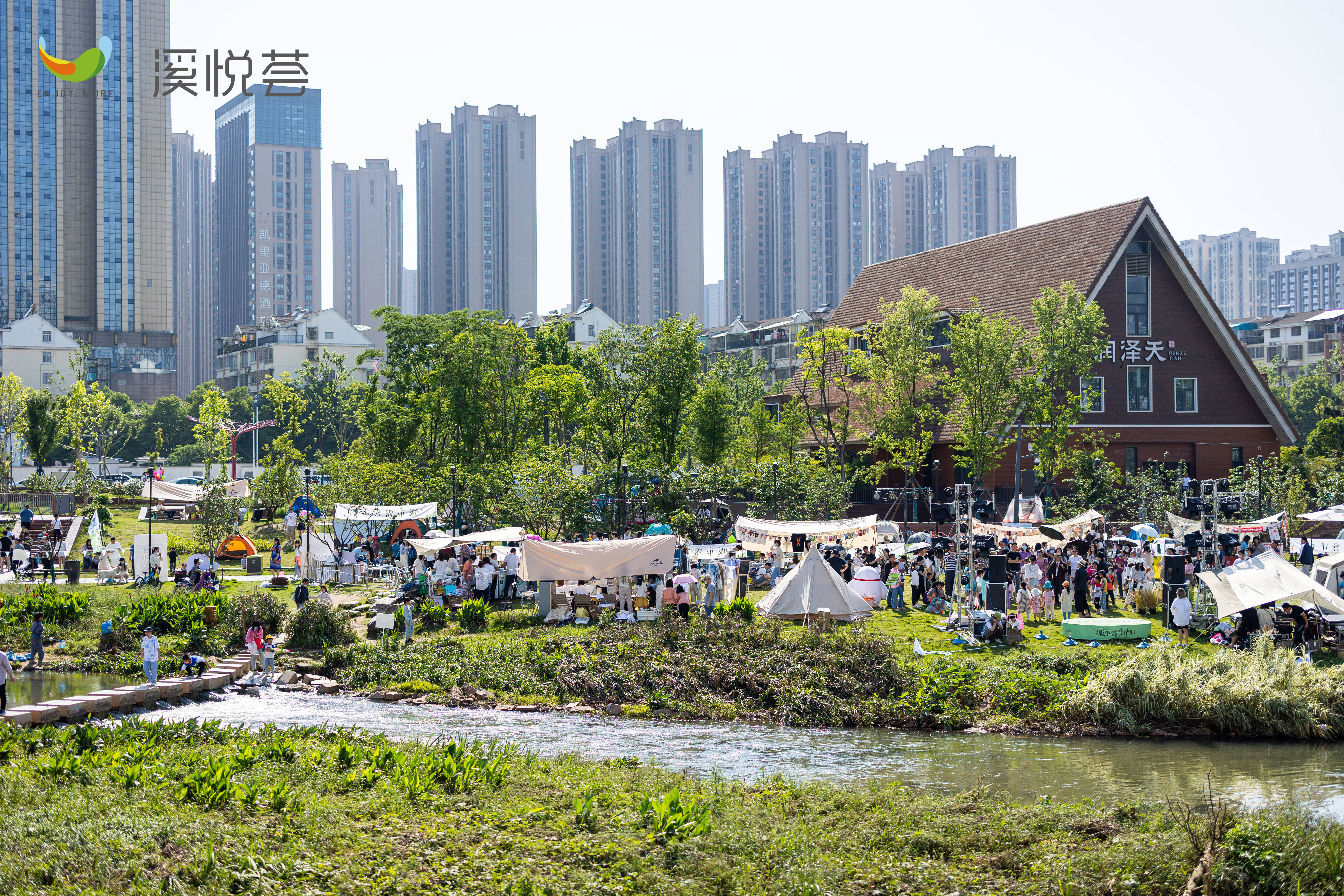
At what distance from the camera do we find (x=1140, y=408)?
50750 mm

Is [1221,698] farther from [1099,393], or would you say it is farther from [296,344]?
[296,344]

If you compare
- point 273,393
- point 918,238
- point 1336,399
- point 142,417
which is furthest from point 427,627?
point 918,238

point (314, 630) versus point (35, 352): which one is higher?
point (35, 352)

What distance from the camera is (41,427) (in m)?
60.6

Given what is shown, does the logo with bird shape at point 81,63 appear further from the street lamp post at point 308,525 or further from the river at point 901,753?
the river at point 901,753

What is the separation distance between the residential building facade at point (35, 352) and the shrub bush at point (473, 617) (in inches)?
3654

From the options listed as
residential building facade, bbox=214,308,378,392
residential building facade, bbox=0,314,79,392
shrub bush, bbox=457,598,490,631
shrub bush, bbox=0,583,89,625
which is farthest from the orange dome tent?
residential building facade, bbox=0,314,79,392

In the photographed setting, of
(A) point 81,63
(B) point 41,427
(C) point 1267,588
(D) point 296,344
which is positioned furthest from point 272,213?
(C) point 1267,588

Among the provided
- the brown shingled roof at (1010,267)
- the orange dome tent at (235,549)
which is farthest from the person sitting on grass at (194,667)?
the brown shingled roof at (1010,267)

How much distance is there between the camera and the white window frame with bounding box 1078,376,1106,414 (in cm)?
4925

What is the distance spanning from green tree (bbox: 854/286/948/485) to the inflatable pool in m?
21.6

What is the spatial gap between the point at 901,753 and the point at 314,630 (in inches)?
593

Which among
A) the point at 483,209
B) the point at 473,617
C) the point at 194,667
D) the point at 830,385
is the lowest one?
the point at 194,667

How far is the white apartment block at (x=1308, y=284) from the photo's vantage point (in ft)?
580
